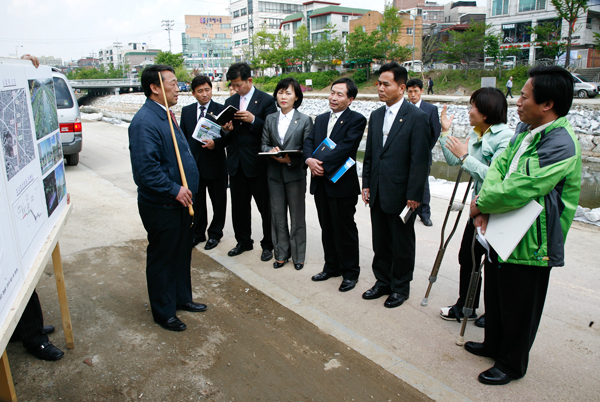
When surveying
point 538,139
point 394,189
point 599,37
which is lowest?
→ point 394,189

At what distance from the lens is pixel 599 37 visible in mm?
28656

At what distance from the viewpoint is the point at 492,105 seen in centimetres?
327

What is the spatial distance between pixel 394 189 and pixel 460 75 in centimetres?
3428

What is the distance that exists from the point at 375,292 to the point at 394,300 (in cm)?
21

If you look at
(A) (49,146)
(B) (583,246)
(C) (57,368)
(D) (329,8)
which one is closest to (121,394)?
(C) (57,368)

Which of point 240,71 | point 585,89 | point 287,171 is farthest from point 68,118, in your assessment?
point 585,89

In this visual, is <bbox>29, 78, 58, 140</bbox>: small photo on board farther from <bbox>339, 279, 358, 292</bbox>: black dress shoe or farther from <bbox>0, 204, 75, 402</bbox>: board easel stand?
<bbox>339, 279, 358, 292</bbox>: black dress shoe

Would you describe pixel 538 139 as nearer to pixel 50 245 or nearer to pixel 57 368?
pixel 50 245

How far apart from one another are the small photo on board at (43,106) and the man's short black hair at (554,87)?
2861 millimetres

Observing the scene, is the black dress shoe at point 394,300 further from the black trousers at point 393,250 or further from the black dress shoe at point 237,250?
the black dress shoe at point 237,250

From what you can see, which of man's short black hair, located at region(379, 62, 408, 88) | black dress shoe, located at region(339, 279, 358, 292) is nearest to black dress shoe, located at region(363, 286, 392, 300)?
black dress shoe, located at region(339, 279, 358, 292)

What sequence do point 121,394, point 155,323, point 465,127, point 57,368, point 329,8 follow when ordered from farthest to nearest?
1. point 329,8
2. point 465,127
3. point 155,323
4. point 57,368
5. point 121,394

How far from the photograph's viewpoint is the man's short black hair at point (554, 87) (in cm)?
241

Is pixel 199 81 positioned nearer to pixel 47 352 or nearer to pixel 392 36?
pixel 47 352
